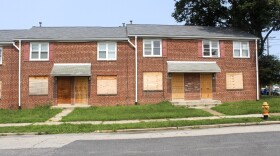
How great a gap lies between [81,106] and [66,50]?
4713mm

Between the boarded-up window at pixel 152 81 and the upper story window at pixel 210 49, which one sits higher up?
the upper story window at pixel 210 49

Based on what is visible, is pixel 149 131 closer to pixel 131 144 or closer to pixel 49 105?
pixel 131 144

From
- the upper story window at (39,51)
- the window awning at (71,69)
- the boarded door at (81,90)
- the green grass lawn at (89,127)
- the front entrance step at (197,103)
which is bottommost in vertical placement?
the green grass lawn at (89,127)

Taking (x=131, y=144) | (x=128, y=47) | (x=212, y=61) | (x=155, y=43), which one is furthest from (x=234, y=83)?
(x=131, y=144)

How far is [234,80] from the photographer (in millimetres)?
29219

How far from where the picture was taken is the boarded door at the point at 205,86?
94.2ft

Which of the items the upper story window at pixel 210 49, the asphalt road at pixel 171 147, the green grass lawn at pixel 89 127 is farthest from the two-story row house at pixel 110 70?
the asphalt road at pixel 171 147

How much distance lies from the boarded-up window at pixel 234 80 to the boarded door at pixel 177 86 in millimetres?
3958

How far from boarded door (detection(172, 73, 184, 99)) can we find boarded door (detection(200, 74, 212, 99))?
1.72 metres

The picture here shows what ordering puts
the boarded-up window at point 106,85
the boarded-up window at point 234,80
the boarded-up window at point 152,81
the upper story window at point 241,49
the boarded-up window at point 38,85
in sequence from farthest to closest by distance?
1. the upper story window at point 241,49
2. the boarded-up window at point 234,80
3. the boarded-up window at point 152,81
4. the boarded-up window at point 106,85
5. the boarded-up window at point 38,85

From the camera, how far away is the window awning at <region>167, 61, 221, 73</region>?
27.5m

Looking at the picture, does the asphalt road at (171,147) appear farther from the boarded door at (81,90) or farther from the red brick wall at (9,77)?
the red brick wall at (9,77)

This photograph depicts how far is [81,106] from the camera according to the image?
27.0m

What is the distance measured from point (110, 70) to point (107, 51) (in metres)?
1.59
